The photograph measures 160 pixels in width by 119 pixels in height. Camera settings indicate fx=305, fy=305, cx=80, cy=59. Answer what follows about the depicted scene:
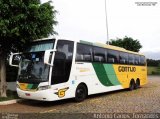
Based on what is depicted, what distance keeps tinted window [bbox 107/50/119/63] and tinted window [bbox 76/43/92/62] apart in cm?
237

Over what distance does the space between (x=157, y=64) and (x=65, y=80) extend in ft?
213

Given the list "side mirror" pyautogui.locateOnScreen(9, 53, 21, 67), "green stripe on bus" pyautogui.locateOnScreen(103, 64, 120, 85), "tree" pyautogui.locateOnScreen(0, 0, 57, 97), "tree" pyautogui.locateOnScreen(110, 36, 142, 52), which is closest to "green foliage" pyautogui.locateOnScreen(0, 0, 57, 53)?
"tree" pyautogui.locateOnScreen(0, 0, 57, 97)

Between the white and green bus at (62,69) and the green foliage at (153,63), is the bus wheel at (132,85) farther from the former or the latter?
the green foliage at (153,63)

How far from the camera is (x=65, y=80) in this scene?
46.4 ft

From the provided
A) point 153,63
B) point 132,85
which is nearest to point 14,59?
point 132,85

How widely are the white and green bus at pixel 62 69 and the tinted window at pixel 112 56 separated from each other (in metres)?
0.06

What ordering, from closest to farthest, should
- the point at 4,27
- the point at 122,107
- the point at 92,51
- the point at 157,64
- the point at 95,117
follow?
the point at 95,117, the point at 122,107, the point at 4,27, the point at 92,51, the point at 157,64

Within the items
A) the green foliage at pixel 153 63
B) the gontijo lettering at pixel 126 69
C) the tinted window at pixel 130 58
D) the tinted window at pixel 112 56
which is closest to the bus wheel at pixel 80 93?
the tinted window at pixel 112 56

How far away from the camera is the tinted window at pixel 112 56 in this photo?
18362 mm

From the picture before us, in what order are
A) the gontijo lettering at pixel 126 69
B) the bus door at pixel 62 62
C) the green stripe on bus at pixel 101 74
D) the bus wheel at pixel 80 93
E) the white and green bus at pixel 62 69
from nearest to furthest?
the white and green bus at pixel 62 69, the bus door at pixel 62 62, the bus wheel at pixel 80 93, the green stripe on bus at pixel 101 74, the gontijo lettering at pixel 126 69

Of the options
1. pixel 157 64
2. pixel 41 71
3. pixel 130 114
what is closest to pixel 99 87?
pixel 41 71

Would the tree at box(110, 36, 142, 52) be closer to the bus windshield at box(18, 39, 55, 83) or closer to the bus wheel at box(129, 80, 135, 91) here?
the bus wheel at box(129, 80, 135, 91)

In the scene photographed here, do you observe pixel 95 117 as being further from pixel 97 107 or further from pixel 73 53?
pixel 73 53

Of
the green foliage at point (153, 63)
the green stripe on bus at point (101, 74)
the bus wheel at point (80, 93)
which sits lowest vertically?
the bus wheel at point (80, 93)
